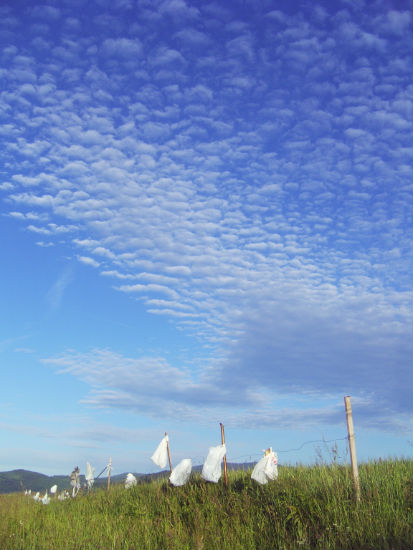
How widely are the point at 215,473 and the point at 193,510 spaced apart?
112cm

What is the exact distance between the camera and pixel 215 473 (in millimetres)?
12883

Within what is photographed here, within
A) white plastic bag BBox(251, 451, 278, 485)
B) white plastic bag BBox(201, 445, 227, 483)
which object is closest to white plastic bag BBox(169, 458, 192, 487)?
white plastic bag BBox(201, 445, 227, 483)

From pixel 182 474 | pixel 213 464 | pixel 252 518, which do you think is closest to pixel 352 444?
pixel 252 518

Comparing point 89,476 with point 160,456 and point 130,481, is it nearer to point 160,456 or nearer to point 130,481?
point 130,481

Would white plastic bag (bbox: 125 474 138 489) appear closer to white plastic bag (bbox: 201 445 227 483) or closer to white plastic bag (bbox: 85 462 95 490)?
white plastic bag (bbox: 85 462 95 490)

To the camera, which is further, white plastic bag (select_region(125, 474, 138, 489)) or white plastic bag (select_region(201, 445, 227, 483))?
white plastic bag (select_region(125, 474, 138, 489))

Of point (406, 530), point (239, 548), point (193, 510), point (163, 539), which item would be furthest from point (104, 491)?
point (406, 530)

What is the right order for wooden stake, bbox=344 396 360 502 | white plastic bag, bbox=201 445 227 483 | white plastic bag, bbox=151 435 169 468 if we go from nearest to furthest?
wooden stake, bbox=344 396 360 502 → white plastic bag, bbox=201 445 227 483 → white plastic bag, bbox=151 435 169 468

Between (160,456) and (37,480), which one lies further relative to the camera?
(37,480)

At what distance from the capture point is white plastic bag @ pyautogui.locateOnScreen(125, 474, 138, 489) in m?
17.8

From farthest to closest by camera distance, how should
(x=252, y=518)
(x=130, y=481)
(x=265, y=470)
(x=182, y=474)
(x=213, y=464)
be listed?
(x=130, y=481), (x=182, y=474), (x=213, y=464), (x=265, y=470), (x=252, y=518)

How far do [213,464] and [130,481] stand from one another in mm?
6921

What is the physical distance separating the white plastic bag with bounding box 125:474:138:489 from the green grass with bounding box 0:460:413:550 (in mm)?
3070

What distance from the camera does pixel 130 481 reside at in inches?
725
